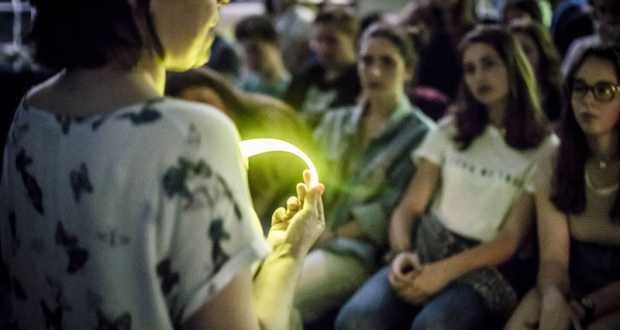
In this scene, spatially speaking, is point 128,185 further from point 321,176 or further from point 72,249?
point 321,176

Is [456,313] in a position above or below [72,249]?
below

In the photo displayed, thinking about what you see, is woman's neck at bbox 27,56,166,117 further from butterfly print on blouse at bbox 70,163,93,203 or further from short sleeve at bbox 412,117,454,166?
short sleeve at bbox 412,117,454,166

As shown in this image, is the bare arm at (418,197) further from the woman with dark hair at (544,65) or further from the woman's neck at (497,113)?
the woman with dark hair at (544,65)

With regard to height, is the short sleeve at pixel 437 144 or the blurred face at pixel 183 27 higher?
the blurred face at pixel 183 27

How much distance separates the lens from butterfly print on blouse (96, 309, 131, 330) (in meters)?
0.68

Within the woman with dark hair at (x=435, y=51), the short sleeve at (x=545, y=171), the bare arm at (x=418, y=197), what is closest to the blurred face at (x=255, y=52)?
the woman with dark hair at (x=435, y=51)

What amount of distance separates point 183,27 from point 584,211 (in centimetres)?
138

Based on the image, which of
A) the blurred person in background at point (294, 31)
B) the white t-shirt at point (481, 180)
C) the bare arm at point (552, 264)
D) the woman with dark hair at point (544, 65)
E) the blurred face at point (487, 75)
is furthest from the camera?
the blurred person in background at point (294, 31)

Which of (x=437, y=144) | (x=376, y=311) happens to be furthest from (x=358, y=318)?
(x=437, y=144)

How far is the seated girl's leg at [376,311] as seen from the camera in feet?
5.91

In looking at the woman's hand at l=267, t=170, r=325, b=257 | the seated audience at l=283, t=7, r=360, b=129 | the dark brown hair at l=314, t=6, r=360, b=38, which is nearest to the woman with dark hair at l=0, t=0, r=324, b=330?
the woman's hand at l=267, t=170, r=325, b=257

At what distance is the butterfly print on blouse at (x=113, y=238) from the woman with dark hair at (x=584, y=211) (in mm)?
1299

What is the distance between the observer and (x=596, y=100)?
5.35 ft

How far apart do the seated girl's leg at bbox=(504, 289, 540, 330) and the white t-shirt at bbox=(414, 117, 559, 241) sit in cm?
30
